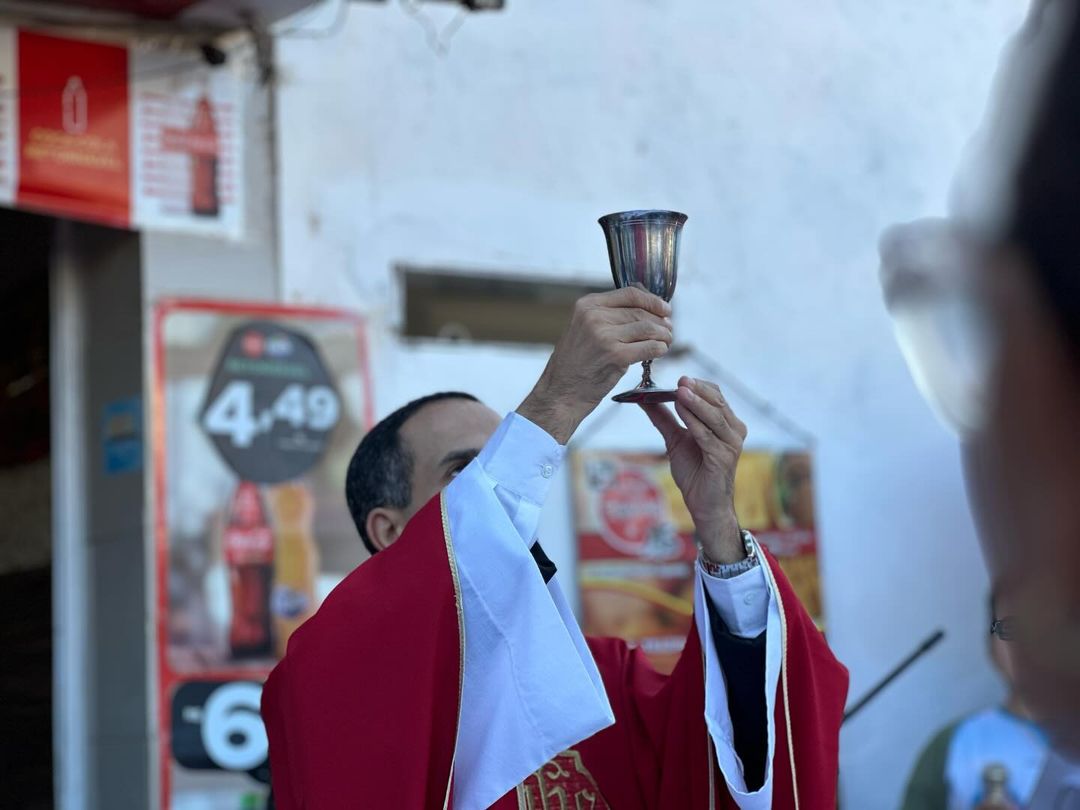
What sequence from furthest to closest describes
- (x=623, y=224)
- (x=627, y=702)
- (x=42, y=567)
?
1. (x=42, y=567)
2. (x=627, y=702)
3. (x=623, y=224)

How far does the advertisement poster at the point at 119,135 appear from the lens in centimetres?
464

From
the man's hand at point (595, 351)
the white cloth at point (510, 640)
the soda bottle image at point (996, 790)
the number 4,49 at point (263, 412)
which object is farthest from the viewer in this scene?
the soda bottle image at point (996, 790)

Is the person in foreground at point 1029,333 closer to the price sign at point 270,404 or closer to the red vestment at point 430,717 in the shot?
Answer: the red vestment at point 430,717

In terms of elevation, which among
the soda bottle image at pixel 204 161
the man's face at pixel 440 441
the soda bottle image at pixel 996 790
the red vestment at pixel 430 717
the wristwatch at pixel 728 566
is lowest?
the soda bottle image at pixel 996 790

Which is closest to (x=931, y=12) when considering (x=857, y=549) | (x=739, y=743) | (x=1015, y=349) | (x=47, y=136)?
(x=857, y=549)

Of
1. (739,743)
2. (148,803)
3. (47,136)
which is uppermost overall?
(47,136)

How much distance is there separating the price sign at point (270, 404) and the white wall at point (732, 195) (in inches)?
8.2

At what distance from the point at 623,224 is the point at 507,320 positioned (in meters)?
3.21

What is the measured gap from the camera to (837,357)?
6188mm

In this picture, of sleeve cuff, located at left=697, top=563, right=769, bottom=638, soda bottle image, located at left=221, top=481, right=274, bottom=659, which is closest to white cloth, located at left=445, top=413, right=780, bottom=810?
sleeve cuff, located at left=697, top=563, right=769, bottom=638

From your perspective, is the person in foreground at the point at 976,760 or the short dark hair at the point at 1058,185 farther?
the person in foreground at the point at 976,760

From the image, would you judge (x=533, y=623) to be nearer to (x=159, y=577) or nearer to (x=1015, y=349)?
(x=1015, y=349)

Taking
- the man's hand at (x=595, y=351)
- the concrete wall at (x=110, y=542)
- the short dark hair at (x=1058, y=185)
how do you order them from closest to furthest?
1. the short dark hair at (x=1058, y=185)
2. the man's hand at (x=595, y=351)
3. the concrete wall at (x=110, y=542)

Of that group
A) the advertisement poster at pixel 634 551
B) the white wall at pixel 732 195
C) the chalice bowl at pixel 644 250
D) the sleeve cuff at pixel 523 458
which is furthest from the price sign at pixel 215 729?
the chalice bowl at pixel 644 250
